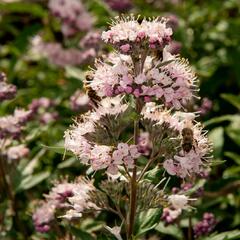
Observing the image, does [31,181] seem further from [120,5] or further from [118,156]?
[120,5]

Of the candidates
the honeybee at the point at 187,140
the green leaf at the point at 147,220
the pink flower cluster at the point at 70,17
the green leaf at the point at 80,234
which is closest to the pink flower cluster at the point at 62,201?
the green leaf at the point at 80,234

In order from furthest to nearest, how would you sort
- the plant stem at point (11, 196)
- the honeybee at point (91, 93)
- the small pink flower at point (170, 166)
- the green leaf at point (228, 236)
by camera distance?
1. the plant stem at point (11, 196)
2. the green leaf at point (228, 236)
3. the honeybee at point (91, 93)
4. the small pink flower at point (170, 166)

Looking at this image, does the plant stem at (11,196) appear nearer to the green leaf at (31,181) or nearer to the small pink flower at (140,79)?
the green leaf at (31,181)

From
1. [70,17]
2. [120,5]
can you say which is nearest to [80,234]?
[70,17]

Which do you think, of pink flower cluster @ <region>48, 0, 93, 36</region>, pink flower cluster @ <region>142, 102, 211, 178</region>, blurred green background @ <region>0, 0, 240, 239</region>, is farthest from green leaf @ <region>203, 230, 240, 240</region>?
pink flower cluster @ <region>48, 0, 93, 36</region>

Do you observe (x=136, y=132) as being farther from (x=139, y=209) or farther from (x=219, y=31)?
(x=219, y=31)

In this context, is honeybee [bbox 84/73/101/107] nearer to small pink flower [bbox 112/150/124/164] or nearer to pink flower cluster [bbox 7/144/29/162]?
small pink flower [bbox 112/150/124/164]

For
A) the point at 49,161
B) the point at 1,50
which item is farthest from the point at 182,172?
the point at 1,50
